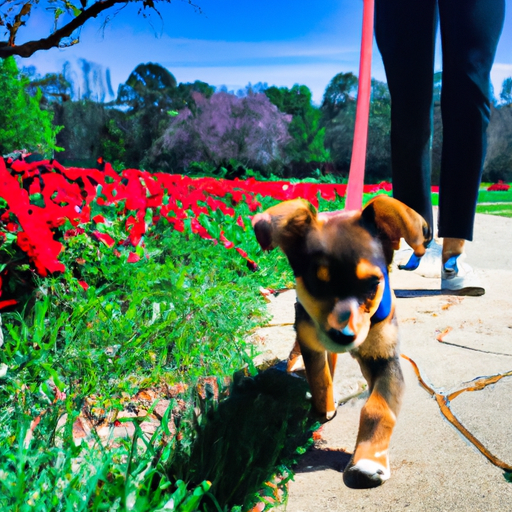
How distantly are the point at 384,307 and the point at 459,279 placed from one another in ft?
6.30

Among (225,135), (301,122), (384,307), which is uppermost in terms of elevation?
(301,122)

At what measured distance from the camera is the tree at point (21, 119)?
34.5 m

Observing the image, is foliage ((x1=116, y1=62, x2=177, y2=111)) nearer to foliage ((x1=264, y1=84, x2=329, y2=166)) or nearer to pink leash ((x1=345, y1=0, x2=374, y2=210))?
foliage ((x1=264, y1=84, x2=329, y2=166))

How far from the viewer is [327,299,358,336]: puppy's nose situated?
112 centimetres

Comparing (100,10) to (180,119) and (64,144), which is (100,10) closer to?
(180,119)

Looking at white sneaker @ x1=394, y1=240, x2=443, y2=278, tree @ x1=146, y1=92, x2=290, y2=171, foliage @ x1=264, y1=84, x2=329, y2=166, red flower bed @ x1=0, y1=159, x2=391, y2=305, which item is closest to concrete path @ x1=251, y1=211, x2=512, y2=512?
white sneaker @ x1=394, y1=240, x2=443, y2=278

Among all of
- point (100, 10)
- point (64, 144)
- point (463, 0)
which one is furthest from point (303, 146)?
point (463, 0)

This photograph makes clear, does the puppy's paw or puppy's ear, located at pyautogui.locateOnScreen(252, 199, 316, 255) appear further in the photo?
the puppy's paw

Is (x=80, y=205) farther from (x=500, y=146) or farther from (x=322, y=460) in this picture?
(x=500, y=146)

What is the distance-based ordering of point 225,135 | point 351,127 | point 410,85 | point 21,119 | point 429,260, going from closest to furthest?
1. point 410,85
2. point 429,260
3. point 351,127
4. point 225,135
5. point 21,119

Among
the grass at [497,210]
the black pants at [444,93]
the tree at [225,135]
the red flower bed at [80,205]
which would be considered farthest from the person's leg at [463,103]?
the tree at [225,135]

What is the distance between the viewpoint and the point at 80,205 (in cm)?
293

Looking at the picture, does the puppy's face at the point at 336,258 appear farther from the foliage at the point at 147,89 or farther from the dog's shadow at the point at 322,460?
the foliage at the point at 147,89

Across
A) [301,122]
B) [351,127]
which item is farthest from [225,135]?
[301,122]
